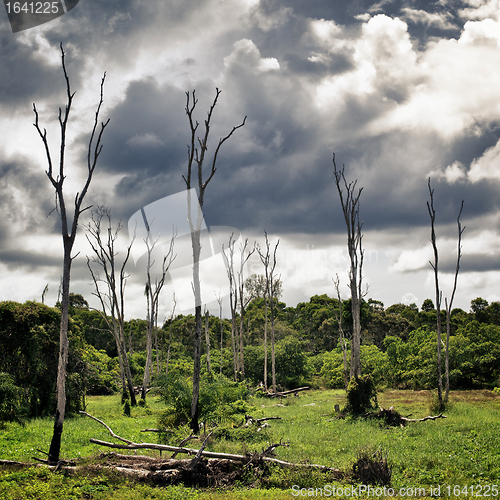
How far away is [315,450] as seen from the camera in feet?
32.4

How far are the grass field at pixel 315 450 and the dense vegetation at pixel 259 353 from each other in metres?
2.31

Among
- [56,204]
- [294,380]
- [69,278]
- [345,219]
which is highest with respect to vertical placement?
[345,219]

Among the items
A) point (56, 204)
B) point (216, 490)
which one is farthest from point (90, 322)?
point (216, 490)

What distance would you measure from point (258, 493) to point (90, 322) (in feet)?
143

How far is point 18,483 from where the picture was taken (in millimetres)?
6934

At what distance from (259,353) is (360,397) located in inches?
753

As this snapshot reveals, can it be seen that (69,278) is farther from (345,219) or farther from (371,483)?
(345,219)

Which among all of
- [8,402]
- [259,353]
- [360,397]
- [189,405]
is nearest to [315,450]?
[189,405]

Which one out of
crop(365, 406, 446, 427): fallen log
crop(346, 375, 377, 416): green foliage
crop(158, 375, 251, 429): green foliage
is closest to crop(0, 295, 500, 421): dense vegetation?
crop(158, 375, 251, 429): green foliage

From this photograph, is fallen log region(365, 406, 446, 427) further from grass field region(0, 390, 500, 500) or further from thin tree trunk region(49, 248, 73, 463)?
thin tree trunk region(49, 248, 73, 463)

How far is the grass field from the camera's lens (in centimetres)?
697

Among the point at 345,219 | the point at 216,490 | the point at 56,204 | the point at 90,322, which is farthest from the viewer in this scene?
the point at 90,322

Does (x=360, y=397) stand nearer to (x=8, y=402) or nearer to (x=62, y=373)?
(x=62, y=373)

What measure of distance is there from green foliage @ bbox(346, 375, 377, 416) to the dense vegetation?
7.29 metres
